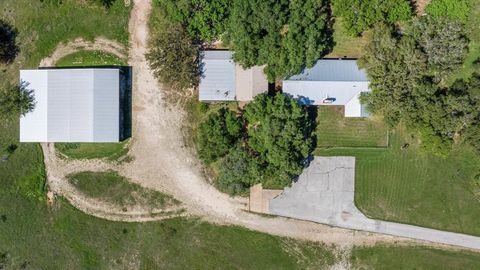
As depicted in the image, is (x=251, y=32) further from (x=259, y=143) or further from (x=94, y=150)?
(x=94, y=150)

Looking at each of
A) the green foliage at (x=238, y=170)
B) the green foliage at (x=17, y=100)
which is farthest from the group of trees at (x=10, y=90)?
the green foliage at (x=238, y=170)

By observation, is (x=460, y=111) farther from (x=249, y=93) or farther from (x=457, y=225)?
(x=249, y=93)

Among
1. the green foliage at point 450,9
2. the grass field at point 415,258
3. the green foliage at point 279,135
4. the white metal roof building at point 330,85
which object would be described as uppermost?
the green foliage at point 450,9

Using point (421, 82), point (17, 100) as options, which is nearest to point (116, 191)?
point (17, 100)

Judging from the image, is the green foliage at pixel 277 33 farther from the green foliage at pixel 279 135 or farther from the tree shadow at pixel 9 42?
the tree shadow at pixel 9 42

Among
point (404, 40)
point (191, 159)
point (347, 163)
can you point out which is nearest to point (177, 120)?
point (191, 159)

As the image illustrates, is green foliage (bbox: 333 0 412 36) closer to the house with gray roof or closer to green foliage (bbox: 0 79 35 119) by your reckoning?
the house with gray roof

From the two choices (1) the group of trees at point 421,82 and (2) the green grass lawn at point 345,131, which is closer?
(1) the group of trees at point 421,82
